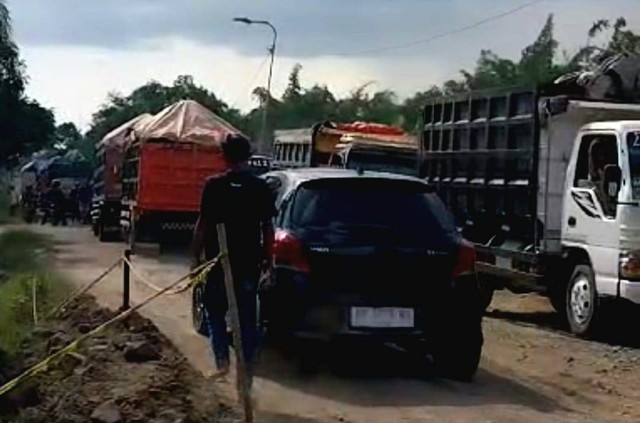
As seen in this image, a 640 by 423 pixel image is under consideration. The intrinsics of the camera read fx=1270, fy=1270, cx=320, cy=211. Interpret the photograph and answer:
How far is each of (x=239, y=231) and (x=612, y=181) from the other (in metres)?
5.26

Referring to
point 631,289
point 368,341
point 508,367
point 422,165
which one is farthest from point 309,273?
point 422,165

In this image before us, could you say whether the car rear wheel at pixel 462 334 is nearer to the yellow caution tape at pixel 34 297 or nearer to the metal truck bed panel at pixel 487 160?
the yellow caution tape at pixel 34 297

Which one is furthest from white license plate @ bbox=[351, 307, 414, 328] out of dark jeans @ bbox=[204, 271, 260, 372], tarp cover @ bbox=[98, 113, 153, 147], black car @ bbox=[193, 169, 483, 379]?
tarp cover @ bbox=[98, 113, 153, 147]

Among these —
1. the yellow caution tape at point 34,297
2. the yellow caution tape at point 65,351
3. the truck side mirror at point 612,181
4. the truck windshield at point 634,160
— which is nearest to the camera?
the yellow caution tape at point 65,351

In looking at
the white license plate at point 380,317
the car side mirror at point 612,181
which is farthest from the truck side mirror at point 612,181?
the white license plate at point 380,317

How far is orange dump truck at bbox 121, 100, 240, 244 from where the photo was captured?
85.1 feet

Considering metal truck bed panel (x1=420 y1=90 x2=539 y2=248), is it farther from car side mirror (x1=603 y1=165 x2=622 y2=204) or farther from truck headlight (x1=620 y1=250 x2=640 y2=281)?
Result: truck headlight (x1=620 y1=250 x2=640 y2=281)

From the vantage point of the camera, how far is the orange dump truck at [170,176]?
25953mm

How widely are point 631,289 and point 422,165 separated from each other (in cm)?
658

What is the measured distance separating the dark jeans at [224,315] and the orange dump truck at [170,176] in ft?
54.7

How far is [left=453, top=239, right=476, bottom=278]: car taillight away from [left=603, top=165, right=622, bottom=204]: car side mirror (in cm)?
327

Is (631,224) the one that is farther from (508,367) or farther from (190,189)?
(190,189)

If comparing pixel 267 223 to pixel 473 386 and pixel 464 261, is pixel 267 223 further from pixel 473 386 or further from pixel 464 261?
pixel 473 386

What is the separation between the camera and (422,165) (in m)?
18.7
